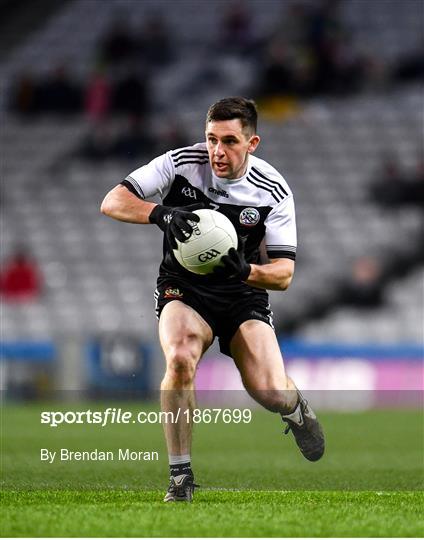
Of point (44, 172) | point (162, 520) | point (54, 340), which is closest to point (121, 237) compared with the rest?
point (44, 172)

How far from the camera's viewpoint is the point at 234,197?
24.2ft

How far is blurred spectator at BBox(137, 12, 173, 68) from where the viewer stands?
82.6ft

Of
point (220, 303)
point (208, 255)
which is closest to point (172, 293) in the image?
point (220, 303)

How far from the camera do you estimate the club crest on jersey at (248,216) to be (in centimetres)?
738

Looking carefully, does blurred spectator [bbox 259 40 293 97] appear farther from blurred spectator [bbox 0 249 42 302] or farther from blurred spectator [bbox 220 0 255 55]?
blurred spectator [bbox 0 249 42 302]

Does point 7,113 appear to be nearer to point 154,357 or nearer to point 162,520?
point 154,357

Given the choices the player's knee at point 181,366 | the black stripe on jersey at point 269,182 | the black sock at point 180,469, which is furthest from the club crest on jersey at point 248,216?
the black sock at point 180,469

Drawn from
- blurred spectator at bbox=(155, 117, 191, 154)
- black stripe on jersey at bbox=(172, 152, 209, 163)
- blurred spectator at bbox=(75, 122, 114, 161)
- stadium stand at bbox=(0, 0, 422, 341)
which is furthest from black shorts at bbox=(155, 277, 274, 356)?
blurred spectator at bbox=(75, 122, 114, 161)

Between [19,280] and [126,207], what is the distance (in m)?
13.8

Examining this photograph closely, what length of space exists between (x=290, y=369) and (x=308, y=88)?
7.32m

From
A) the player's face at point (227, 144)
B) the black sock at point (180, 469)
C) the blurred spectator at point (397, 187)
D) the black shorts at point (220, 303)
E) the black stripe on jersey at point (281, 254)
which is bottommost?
the black sock at point (180, 469)

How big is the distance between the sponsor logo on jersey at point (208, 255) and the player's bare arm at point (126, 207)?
0.38m

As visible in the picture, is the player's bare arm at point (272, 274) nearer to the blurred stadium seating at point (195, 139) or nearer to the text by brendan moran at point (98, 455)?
the text by brendan moran at point (98, 455)

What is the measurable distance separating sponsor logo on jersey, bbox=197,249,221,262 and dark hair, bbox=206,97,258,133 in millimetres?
729
